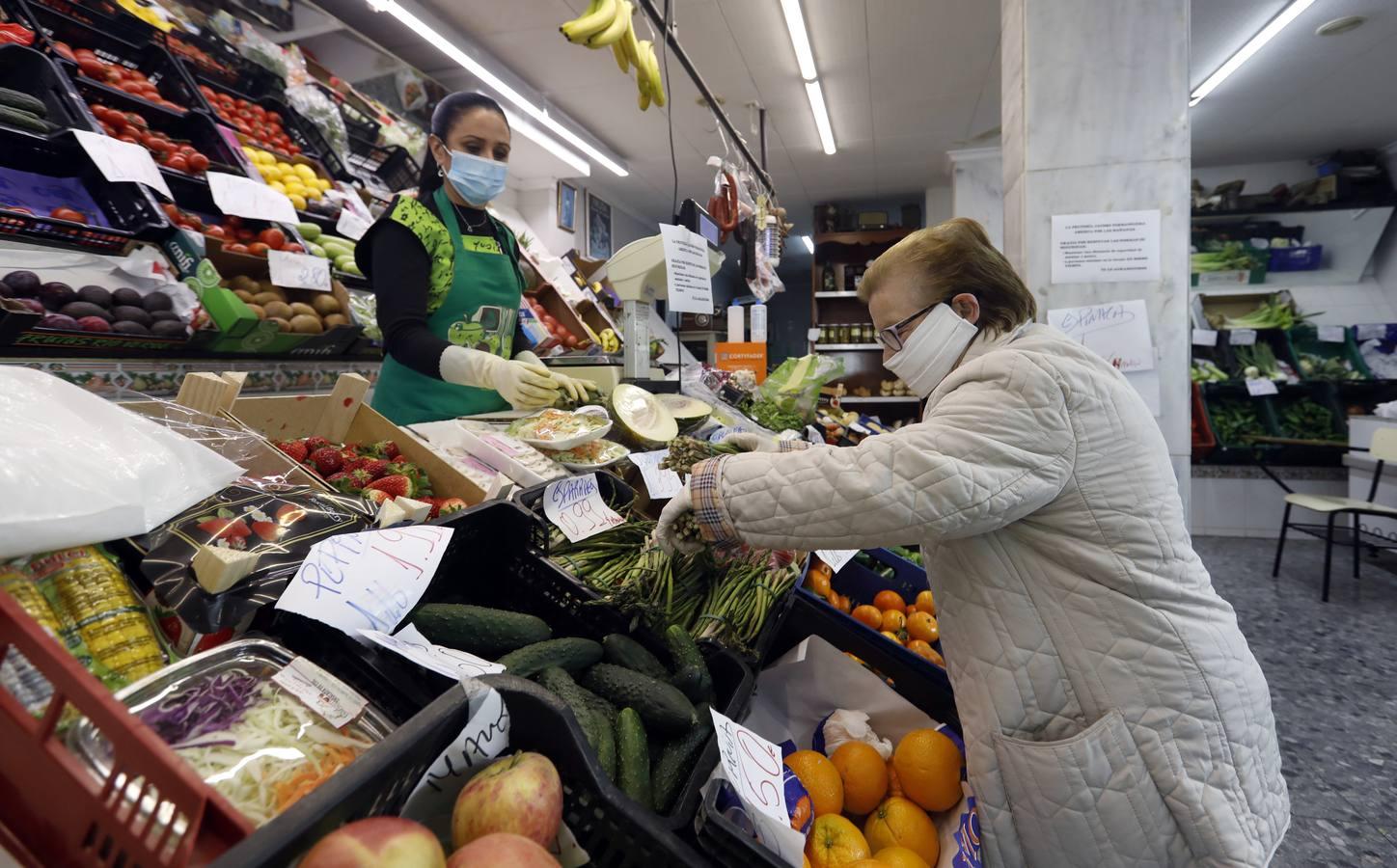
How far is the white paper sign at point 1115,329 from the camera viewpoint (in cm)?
258

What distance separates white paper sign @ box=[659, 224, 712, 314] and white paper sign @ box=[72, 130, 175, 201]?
6.83 ft

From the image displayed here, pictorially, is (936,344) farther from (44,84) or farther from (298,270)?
(44,84)

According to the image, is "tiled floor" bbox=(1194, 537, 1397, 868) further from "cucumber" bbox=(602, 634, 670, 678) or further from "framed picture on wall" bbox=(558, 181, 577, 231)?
"framed picture on wall" bbox=(558, 181, 577, 231)

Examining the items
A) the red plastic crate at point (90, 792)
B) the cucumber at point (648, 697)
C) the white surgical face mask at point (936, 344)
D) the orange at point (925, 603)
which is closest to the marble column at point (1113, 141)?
the orange at point (925, 603)

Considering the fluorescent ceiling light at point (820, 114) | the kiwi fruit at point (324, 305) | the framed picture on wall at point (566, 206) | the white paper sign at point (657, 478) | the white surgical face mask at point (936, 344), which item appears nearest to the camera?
the white surgical face mask at point (936, 344)

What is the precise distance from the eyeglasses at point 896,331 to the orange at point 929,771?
79 cm

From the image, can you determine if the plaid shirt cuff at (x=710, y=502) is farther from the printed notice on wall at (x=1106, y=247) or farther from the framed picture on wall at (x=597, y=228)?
the framed picture on wall at (x=597, y=228)

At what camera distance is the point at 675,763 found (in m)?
0.85

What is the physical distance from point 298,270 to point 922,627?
3.02 m

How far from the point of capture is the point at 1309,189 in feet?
23.2

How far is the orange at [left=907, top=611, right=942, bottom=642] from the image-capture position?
1689 millimetres

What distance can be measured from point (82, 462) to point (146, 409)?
0.68 metres

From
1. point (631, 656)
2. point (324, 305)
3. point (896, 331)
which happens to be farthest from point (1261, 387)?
point (324, 305)

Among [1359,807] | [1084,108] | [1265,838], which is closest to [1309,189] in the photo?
[1084,108]
